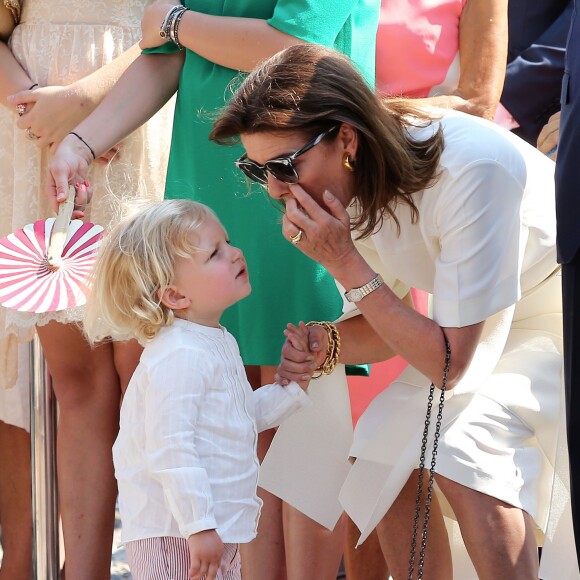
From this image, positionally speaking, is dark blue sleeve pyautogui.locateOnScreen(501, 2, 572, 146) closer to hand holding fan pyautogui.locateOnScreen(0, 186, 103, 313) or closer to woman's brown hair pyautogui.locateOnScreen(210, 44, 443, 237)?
woman's brown hair pyautogui.locateOnScreen(210, 44, 443, 237)

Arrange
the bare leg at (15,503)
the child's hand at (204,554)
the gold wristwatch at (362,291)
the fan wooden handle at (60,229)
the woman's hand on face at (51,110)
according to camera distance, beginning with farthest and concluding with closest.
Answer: the bare leg at (15,503) → the woman's hand on face at (51,110) → the fan wooden handle at (60,229) → the gold wristwatch at (362,291) → the child's hand at (204,554)

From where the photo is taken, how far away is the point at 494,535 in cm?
240

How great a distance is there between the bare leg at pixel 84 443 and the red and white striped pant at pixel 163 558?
0.66 meters

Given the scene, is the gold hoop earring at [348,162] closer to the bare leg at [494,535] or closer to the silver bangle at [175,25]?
the bare leg at [494,535]

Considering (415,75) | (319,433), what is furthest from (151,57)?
(319,433)

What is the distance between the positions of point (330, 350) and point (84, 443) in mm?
841

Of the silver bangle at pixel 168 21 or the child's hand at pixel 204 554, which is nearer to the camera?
the child's hand at pixel 204 554

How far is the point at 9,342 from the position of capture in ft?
10.7

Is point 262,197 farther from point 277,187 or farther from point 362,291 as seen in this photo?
point 362,291

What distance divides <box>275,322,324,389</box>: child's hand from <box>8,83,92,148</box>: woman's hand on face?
1001 millimetres

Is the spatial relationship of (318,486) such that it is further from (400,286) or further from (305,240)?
(305,240)

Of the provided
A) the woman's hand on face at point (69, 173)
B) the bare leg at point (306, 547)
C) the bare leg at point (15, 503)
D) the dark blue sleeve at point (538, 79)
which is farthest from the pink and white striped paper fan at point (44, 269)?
the dark blue sleeve at point (538, 79)

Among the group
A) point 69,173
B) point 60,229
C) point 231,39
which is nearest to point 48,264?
point 60,229

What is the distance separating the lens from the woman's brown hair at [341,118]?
2350 millimetres
